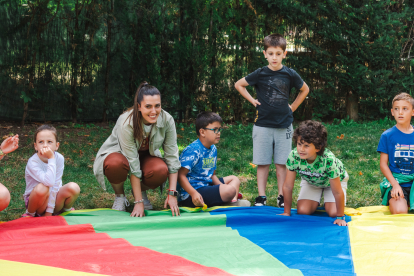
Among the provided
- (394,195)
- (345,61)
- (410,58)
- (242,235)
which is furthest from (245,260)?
(410,58)

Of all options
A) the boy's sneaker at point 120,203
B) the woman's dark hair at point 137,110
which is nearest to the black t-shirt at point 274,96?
the woman's dark hair at point 137,110

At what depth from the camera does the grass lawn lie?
3883 mm

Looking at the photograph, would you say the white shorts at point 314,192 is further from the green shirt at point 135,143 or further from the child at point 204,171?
the green shirt at point 135,143

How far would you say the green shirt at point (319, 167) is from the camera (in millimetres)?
2891

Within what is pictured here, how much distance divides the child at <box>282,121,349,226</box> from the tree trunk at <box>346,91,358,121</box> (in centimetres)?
631

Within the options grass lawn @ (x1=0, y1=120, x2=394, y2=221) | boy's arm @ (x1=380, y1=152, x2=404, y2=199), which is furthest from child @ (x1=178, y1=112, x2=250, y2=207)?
boy's arm @ (x1=380, y1=152, x2=404, y2=199)

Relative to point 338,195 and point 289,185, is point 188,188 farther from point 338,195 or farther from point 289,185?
point 338,195

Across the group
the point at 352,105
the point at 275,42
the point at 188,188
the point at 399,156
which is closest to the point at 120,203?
the point at 188,188

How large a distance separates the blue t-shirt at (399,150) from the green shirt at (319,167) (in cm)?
63

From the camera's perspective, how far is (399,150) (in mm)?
3430

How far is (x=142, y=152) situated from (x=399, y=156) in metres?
2.30

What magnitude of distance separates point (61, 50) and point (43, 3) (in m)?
1.02

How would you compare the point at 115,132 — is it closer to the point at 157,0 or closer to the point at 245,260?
the point at 245,260

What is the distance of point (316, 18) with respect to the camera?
29.4 ft
